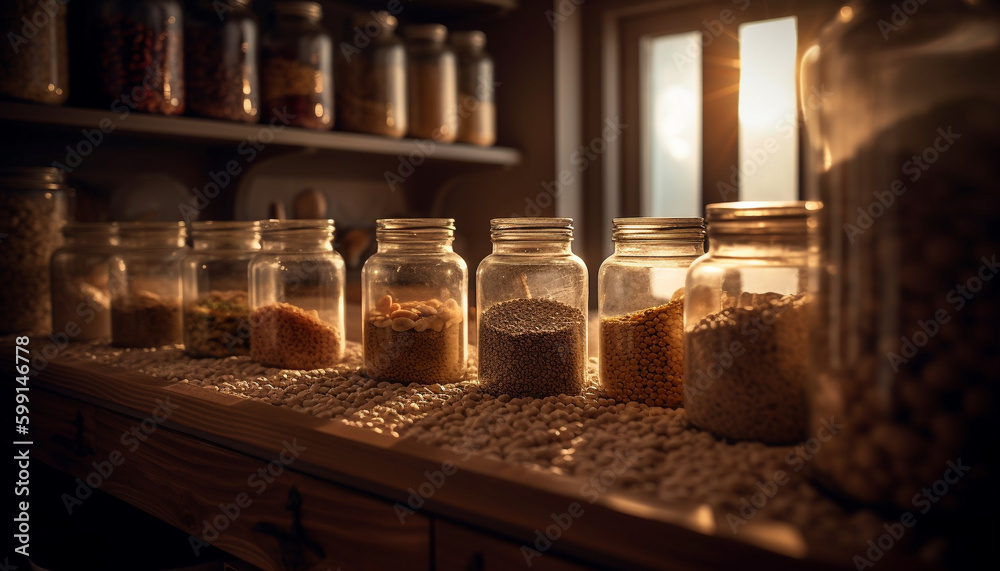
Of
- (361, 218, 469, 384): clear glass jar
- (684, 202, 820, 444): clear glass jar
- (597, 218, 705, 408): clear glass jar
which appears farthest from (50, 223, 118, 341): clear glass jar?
(684, 202, 820, 444): clear glass jar

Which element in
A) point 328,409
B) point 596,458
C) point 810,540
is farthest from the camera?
point 328,409

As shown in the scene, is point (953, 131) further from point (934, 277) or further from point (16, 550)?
point (16, 550)

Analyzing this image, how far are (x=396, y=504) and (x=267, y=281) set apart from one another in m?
0.54

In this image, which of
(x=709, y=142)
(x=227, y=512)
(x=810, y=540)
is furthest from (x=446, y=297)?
(x=709, y=142)

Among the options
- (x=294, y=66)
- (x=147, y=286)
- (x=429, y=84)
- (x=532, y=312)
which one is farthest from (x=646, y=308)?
(x=429, y=84)

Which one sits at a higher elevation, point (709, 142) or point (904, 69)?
point (709, 142)

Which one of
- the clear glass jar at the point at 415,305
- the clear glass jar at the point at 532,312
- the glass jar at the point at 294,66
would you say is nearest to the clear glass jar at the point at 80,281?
the glass jar at the point at 294,66

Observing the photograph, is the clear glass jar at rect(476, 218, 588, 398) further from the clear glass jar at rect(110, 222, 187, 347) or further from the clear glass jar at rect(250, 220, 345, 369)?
the clear glass jar at rect(110, 222, 187, 347)

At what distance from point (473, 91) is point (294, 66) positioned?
55cm

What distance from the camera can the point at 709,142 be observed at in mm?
2100

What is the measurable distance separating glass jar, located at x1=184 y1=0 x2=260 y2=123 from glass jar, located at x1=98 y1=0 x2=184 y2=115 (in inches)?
2.4

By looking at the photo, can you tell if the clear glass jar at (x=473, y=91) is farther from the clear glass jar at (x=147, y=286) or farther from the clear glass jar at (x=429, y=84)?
the clear glass jar at (x=147, y=286)

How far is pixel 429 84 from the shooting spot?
1872 mm

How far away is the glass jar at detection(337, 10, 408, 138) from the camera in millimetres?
→ 1743
